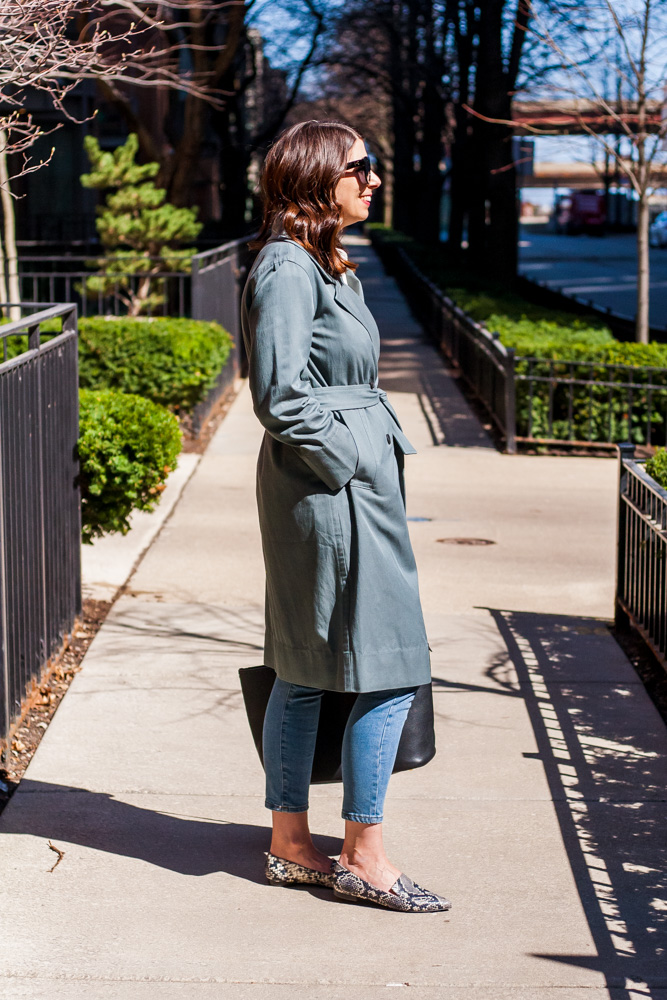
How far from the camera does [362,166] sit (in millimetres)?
3303

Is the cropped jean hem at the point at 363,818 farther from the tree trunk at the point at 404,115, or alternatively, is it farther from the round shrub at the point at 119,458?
the tree trunk at the point at 404,115

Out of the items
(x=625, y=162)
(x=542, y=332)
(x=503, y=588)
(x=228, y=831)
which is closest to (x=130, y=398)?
(x=503, y=588)

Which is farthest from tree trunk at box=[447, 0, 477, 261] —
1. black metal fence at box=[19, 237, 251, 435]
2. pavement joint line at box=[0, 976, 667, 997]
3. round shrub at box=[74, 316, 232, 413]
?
pavement joint line at box=[0, 976, 667, 997]

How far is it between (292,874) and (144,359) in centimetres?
778

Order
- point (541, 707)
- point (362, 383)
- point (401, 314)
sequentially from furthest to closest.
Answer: point (401, 314), point (541, 707), point (362, 383)

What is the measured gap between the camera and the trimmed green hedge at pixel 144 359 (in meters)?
10.9

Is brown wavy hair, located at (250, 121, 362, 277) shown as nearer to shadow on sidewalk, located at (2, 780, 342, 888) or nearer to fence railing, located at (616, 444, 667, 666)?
shadow on sidewalk, located at (2, 780, 342, 888)

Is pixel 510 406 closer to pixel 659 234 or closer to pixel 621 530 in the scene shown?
pixel 621 530

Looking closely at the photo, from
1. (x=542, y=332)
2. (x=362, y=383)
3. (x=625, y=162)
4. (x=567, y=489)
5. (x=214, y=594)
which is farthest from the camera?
(x=625, y=162)

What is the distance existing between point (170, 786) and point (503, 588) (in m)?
3.10

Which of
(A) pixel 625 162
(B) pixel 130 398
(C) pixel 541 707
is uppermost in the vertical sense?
(A) pixel 625 162

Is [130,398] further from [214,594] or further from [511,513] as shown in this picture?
[511,513]

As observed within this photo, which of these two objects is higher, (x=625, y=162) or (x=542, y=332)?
(x=625, y=162)

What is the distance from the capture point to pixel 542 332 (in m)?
13.1
